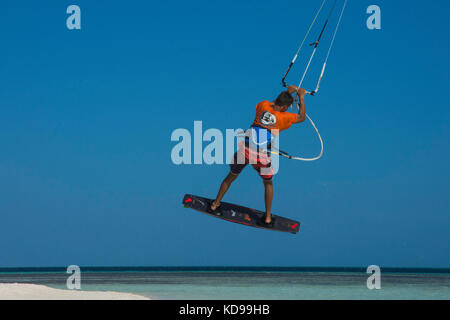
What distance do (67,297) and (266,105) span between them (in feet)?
30.5

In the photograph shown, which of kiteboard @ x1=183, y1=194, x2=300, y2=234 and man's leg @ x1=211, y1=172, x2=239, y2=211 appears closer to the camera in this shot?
man's leg @ x1=211, y1=172, x2=239, y2=211

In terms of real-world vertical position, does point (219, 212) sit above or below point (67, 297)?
Result: above

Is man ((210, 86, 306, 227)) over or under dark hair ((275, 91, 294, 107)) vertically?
under

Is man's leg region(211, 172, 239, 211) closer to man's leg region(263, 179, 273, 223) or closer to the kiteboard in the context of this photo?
the kiteboard

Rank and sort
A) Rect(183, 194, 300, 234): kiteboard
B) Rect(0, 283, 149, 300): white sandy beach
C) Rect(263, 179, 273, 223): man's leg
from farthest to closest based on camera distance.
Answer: Rect(0, 283, 149, 300): white sandy beach → Rect(183, 194, 300, 234): kiteboard → Rect(263, 179, 273, 223): man's leg

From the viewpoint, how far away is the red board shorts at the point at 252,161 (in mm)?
12758

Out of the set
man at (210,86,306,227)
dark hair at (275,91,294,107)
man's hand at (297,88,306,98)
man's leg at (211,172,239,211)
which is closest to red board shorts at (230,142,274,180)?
man at (210,86,306,227)

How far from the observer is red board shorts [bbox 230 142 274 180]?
12.8 meters

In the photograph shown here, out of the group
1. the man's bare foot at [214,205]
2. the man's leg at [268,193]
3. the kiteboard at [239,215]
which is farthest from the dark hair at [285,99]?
the kiteboard at [239,215]

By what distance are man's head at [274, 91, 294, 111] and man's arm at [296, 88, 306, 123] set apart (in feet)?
0.62

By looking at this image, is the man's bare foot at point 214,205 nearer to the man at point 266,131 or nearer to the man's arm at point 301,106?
the man at point 266,131
